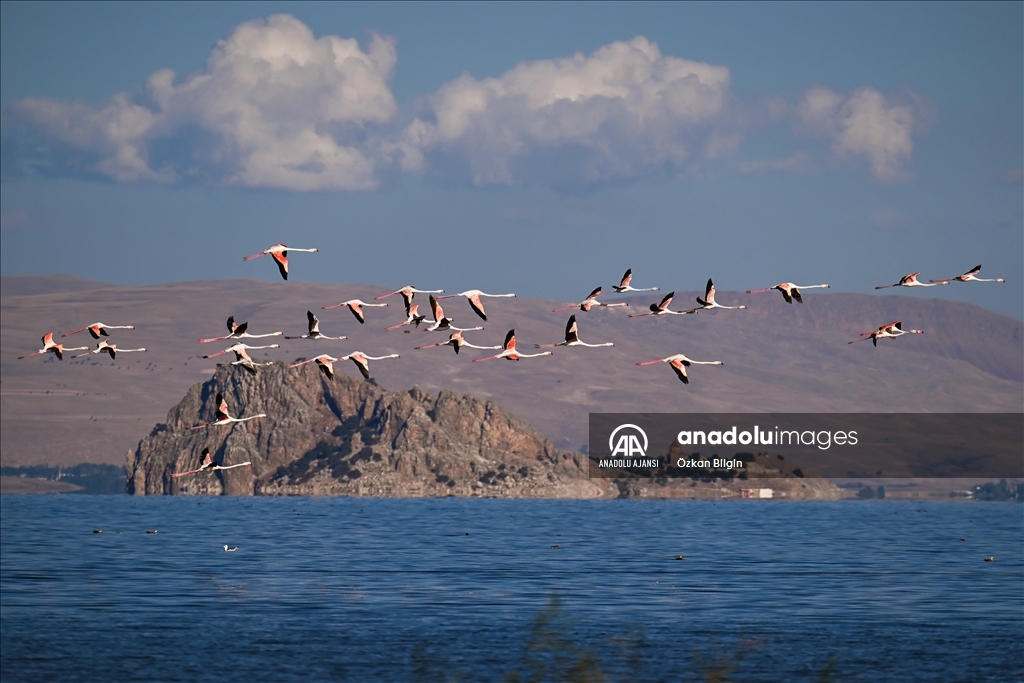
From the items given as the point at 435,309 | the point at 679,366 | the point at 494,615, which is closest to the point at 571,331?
the point at 679,366

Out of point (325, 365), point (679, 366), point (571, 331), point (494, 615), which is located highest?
point (571, 331)

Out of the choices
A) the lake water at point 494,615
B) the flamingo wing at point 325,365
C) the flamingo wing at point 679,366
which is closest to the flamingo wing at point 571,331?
the flamingo wing at point 679,366

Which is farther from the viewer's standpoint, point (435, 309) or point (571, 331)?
point (571, 331)

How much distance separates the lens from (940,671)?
81.1 m

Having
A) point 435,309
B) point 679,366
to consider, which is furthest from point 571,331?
point 435,309

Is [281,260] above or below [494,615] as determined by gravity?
above

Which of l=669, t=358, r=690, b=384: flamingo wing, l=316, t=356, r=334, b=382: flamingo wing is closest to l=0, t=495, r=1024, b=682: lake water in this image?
l=669, t=358, r=690, b=384: flamingo wing

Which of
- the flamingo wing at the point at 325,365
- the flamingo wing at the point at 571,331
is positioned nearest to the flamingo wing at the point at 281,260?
the flamingo wing at the point at 325,365

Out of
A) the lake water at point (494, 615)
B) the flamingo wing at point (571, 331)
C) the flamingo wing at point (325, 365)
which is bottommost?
the lake water at point (494, 615)

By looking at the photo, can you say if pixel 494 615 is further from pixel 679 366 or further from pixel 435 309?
pixel 435 309

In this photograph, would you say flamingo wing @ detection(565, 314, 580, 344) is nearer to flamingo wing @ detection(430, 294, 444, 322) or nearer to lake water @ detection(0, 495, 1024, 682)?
flamingo wing @ detection(430, 294, 444, 322)

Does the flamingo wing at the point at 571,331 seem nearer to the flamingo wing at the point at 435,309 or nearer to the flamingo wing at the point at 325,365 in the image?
the flamingo wing at the point at 435,309

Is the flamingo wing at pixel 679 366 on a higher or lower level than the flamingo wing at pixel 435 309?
lower

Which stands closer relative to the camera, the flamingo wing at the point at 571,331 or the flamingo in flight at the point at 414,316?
the flamingo in flight at the point at 414,316
